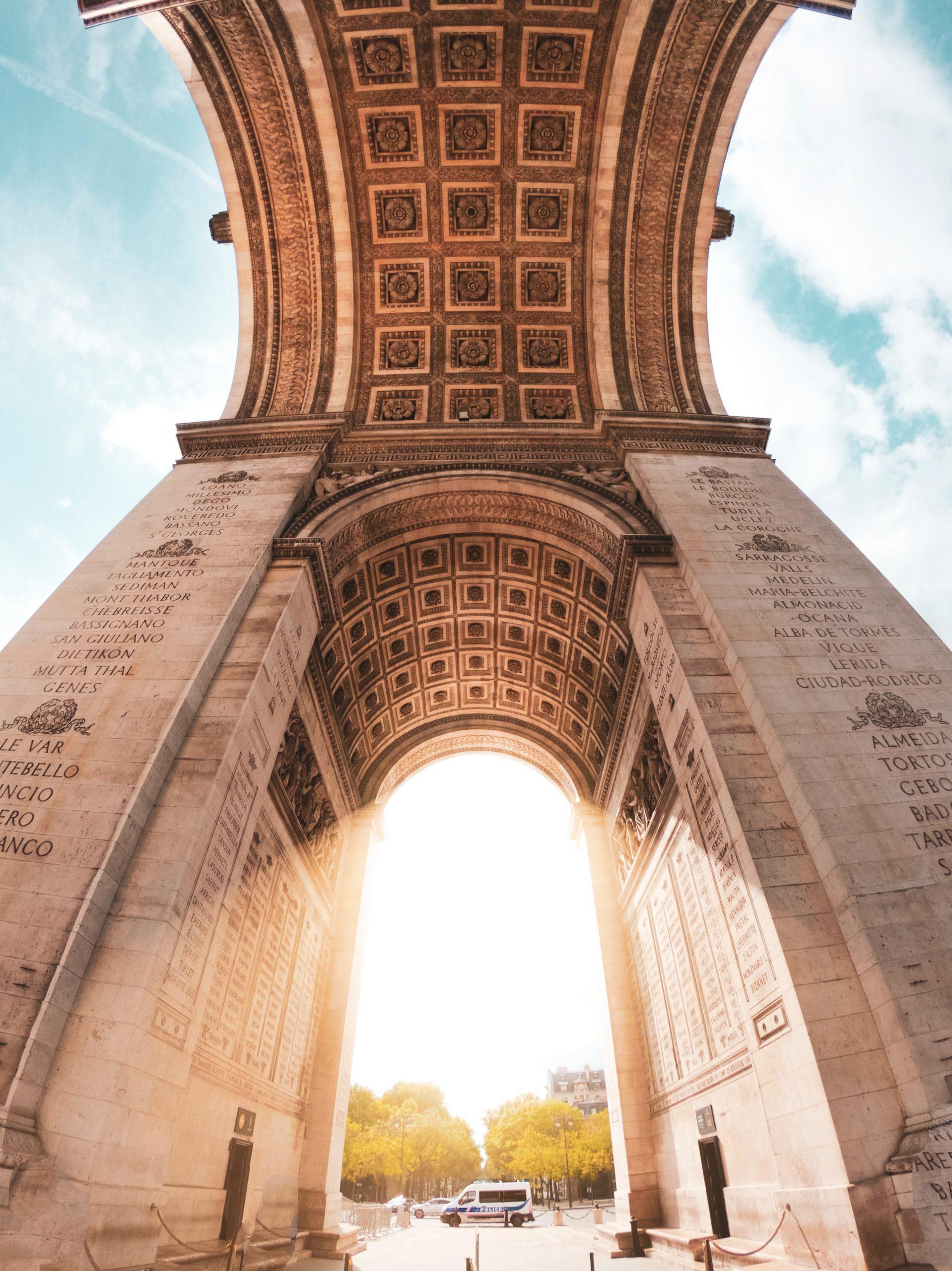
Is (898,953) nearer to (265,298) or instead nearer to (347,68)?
(265,298)

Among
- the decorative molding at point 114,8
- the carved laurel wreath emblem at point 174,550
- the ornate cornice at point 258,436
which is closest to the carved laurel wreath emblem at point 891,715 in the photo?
the carved laurel wreath emblem at point 174,550

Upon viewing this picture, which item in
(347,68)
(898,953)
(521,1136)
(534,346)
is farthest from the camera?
(521,1136)

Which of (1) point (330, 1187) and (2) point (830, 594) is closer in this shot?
(2) point (830, 594)

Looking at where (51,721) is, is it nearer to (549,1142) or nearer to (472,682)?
(472,682)

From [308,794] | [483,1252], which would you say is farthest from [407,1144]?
[308,794]

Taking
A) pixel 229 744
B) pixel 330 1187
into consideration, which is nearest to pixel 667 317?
pixel 229 744

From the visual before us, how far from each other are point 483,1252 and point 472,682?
41.0ft

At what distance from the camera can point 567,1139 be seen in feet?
149

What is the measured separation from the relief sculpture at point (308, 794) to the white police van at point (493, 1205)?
21470 millimetres

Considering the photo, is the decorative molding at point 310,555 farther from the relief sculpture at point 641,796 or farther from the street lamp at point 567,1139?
the street lamp at point 567,1139

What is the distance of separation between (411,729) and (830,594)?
11.6 metres

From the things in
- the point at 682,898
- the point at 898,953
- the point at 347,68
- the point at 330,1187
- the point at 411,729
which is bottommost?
the point at 330,1187

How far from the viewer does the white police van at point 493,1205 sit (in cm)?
2638

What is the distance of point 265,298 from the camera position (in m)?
15.5
